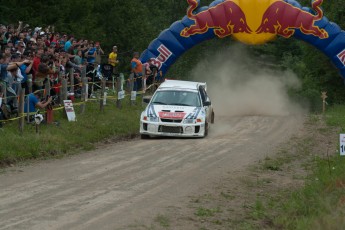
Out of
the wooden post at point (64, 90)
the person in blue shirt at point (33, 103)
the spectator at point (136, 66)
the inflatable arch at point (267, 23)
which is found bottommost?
the person in blue shirt at point (33, 103)

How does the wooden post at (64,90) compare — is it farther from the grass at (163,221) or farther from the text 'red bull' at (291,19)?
the grass at (163,221)

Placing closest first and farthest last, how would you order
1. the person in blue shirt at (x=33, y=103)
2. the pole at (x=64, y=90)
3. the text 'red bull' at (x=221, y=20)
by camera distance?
the person in blue shirt at (x=33, y=103)
the pole at (x=64, y=90)
the text 'red bull' at (x=221, y=20)

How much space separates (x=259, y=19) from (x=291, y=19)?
133cm

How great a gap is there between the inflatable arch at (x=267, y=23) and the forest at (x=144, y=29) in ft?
37.5

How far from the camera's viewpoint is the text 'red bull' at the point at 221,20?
1275 inches

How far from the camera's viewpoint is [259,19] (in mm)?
32375

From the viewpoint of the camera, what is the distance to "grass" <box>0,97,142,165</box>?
723 inches

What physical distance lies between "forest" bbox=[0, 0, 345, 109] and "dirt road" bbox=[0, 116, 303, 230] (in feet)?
67.1

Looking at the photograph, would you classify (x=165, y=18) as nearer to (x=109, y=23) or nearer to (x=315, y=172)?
(x=109, y=23)

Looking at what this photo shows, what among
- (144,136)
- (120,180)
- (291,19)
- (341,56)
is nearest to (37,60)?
(144,136)

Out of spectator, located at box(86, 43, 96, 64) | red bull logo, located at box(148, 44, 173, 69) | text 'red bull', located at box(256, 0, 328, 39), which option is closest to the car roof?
spectator, located at box(86, 43, 96, 64)

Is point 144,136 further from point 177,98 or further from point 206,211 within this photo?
point 206,211

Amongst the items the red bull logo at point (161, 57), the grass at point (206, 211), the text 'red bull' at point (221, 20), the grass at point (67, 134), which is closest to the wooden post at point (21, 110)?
the grass at point (67, 134)

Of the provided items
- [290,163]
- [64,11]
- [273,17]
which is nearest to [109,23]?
[64,11]
